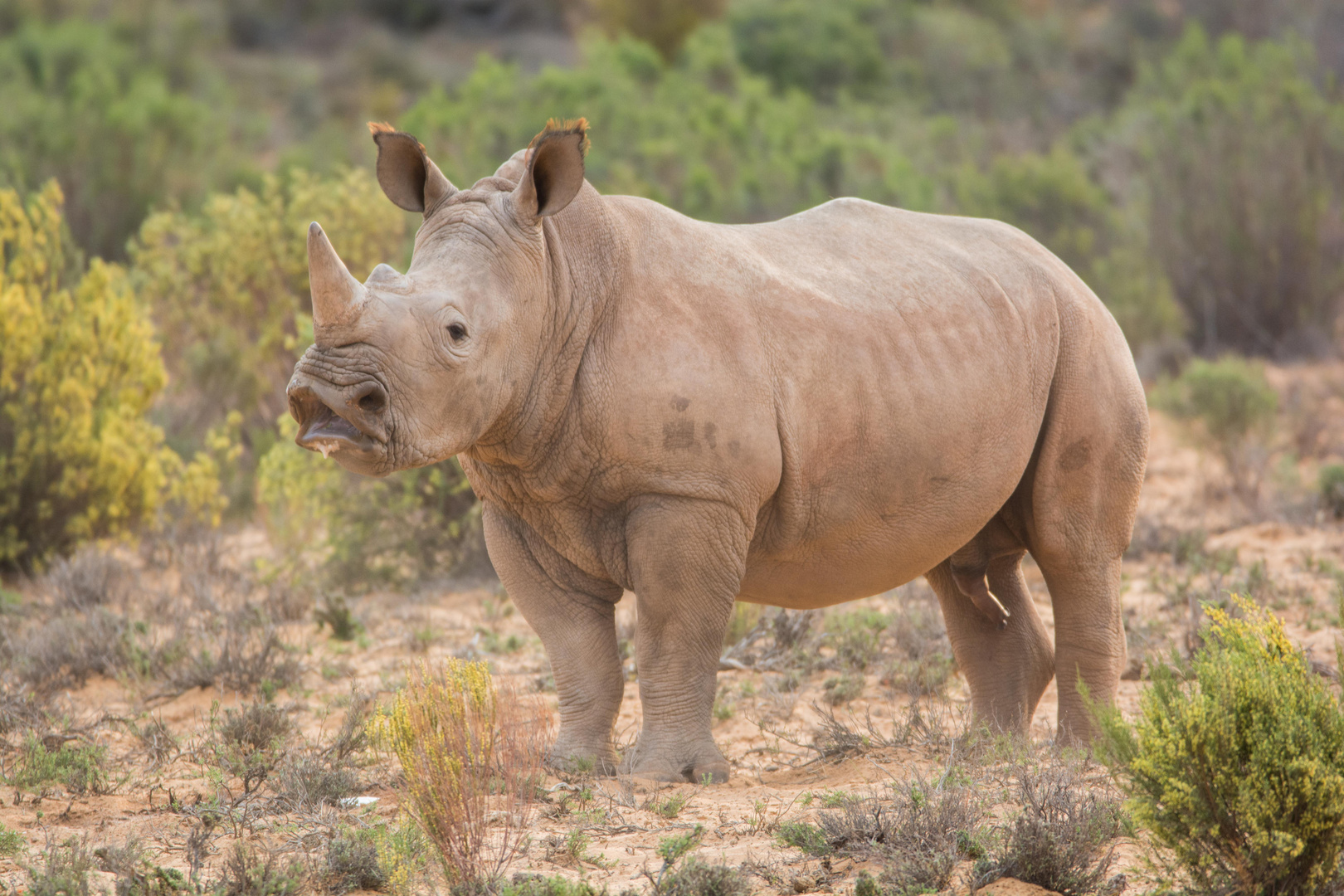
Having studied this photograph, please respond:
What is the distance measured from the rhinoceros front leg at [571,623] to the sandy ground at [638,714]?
0.24m

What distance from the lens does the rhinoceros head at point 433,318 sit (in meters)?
3.75

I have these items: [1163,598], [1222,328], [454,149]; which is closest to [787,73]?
[454,149]

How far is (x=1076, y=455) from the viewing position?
198 inches

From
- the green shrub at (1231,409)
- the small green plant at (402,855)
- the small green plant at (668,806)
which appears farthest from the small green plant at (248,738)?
the green shrub at (1231,409)

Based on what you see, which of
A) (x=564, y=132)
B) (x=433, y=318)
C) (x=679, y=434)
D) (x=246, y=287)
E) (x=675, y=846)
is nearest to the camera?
(x=675, y=846)

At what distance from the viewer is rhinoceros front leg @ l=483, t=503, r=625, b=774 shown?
15.3ft

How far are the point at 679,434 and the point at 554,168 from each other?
0.87m

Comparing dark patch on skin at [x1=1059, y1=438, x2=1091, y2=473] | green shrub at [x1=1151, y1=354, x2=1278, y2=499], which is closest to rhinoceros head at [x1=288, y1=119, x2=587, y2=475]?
dark patch on skin at [x1=1059, y1=438, x2=1091, y2=473]

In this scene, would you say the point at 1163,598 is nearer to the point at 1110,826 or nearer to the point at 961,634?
the point at 961,634

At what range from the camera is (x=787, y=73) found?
80.9 feet

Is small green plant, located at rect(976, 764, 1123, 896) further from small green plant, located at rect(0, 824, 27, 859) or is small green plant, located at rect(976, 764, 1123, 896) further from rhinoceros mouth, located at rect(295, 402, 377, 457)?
small green plant, located at rect(0, 824, 27, 859)

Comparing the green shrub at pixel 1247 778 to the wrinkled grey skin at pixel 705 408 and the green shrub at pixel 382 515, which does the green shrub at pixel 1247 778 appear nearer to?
the wrinkled grey skin at pixel 705 408

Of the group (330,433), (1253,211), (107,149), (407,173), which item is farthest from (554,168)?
(107,149)

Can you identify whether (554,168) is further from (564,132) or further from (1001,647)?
(1001,647)
